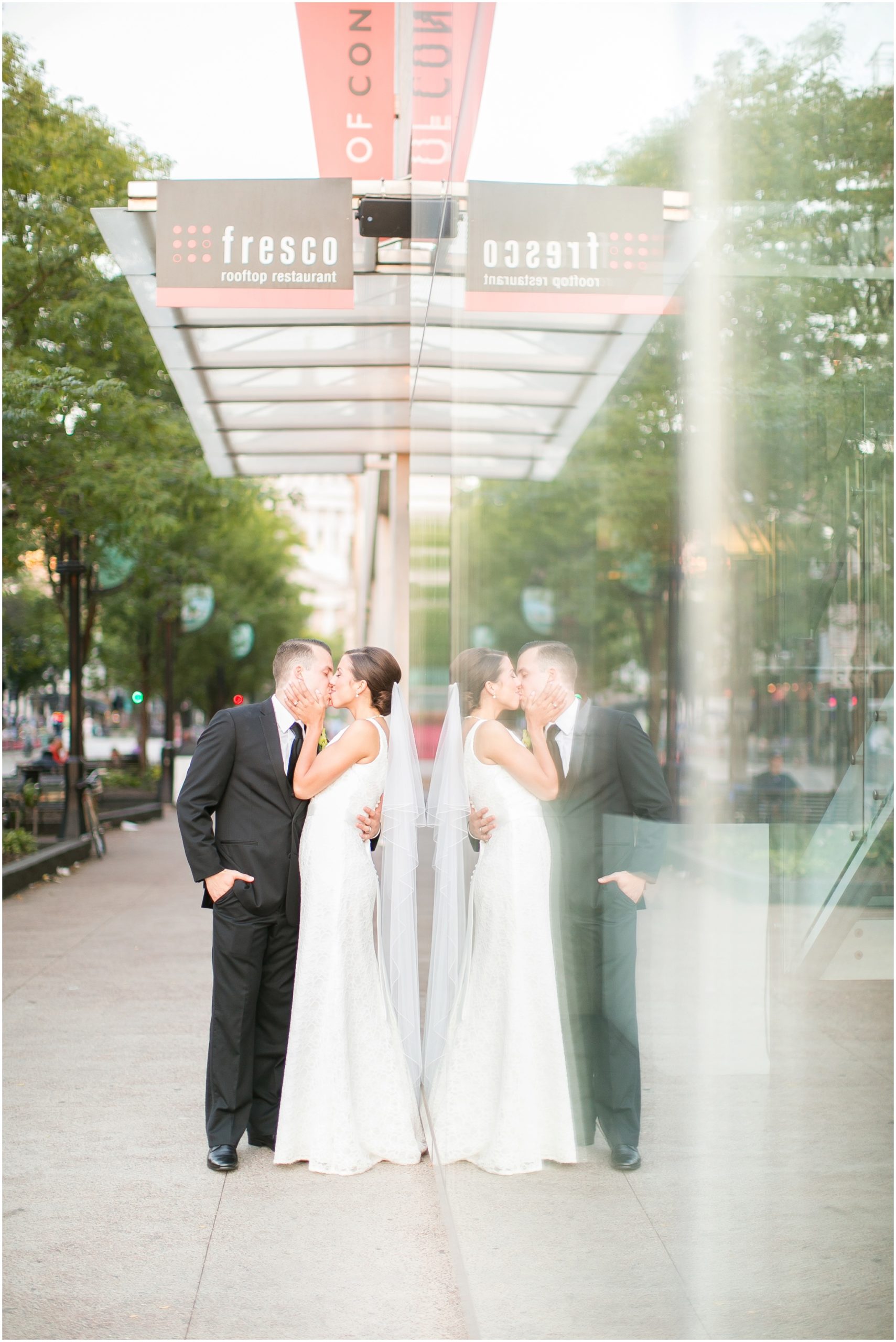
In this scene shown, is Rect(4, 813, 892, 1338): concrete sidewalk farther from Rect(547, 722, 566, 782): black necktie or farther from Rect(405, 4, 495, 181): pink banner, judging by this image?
Rect(405, 4, 495, 181): pink banner

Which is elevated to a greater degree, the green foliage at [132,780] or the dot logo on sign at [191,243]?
the dot logo on sign at [191,243]

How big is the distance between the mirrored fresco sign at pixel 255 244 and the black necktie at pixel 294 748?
2858 millimetres

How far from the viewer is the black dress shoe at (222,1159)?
15.1 feet

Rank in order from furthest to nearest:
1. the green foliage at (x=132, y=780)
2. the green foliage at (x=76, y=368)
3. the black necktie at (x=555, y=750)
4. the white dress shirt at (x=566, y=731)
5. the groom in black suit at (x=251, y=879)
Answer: the green foliage at (x=132, y=780)
the green foliage at (x=76, y=368)
the groom in black suit at (x=251, y=879)
the black necktie at (x=555, y=750)
the white dress shirt at (x=566, y=731)

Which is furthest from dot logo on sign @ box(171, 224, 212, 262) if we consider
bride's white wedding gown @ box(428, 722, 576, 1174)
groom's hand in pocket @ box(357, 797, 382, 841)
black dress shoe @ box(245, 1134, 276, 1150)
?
black dress shoe @ box(245, 1134, 276, 1150)

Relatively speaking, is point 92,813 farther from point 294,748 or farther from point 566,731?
point 566,731

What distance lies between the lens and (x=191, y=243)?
6680mm

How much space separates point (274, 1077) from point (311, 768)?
4.40ft

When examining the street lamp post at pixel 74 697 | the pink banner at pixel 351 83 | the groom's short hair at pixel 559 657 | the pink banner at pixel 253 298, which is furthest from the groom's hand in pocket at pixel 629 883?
the street lamp post at pixel 74 697

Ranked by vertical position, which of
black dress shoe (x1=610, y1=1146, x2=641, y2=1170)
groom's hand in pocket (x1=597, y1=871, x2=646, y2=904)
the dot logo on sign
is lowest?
black dress shoe (x1=610, y1=1146, x2=641, y2=1170)

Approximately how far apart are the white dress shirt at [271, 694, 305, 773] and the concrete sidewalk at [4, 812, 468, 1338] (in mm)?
1646

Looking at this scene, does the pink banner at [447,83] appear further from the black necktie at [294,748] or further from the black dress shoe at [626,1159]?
the black dress shoe at [626,1159]

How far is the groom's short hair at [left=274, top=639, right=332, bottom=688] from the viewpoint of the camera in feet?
15.9

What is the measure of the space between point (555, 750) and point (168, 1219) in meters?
2.69
